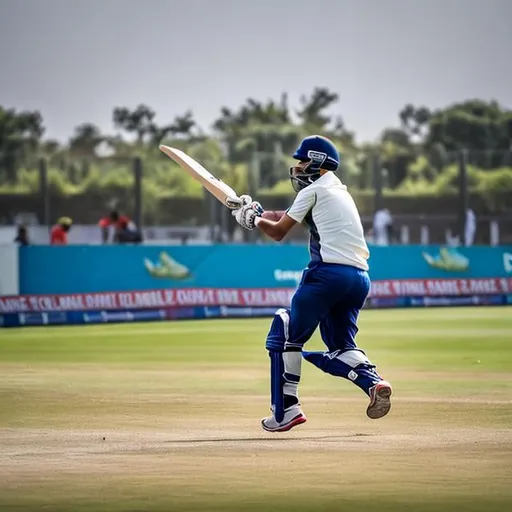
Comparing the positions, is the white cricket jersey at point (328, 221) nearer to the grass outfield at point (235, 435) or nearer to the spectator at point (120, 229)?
the grass outfield at point (235, 435)

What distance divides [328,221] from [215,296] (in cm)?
1792

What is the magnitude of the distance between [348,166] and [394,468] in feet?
79.2

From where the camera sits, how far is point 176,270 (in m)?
28.1

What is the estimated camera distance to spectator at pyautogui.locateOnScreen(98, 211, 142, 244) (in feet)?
99.5

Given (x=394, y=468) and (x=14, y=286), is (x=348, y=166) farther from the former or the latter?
(x=394, y=468)

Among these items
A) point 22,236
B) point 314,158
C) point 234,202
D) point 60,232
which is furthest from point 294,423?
point 22,236

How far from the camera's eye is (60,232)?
30031 millimetres

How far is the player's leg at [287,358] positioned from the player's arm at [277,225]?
1.33ft

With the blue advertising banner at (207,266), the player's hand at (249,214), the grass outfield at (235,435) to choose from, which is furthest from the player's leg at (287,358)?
the blue advertising banner at (207,266)

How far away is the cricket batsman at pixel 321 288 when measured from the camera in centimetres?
1042

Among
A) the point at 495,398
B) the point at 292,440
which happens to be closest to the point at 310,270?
A: the point at 292,440

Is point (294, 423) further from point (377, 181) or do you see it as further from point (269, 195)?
point (269, 195)

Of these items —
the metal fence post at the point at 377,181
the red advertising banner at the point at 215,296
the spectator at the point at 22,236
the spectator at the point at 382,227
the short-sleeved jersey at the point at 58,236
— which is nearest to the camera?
the red advertising banner at the point at 215,296

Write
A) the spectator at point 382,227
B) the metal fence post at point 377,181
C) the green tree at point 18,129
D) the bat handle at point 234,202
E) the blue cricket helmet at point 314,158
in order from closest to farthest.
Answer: the blue cricket helmet at point 314,158, the bat handle at point 234,202, the metal fence post at point 377,181, the spectator at point 382,227, the green tree at point 18,129
